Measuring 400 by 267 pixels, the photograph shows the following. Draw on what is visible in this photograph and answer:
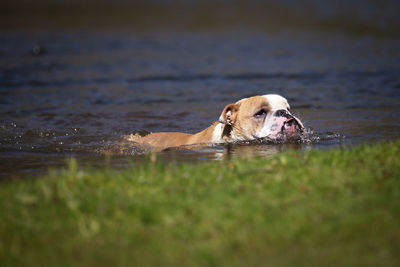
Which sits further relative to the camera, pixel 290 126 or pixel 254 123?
pixel 254 123

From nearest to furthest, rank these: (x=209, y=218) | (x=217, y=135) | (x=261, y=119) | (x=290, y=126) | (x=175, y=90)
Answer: (x=209, y=218)
(x=290, y=126)
(x=261, y=119)
(x=217, y=135)
(x=175, y=90)

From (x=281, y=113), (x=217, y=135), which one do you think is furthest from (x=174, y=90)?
(x=281, y=113)

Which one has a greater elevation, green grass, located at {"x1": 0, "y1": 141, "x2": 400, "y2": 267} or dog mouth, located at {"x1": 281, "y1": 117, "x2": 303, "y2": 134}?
dog mouth, located at {"x1": 281, "y1": 117, "x2": 303, "y2": 134}

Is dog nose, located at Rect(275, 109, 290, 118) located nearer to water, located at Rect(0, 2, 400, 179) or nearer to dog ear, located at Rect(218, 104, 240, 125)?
water, located at Rect(0, 2, 400, 179)

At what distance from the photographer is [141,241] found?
13.5ft

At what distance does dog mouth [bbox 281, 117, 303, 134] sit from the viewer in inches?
314

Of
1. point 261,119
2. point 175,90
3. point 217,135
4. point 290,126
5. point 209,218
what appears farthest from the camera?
point 175,90

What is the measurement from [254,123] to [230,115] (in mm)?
338

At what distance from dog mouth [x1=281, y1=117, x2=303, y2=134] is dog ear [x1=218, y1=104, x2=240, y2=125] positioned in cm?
70

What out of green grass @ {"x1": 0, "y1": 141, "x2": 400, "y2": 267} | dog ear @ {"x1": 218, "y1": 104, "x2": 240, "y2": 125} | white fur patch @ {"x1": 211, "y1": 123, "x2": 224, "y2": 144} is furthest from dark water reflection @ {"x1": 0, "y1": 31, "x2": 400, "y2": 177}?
green grass @ {"x1": 0, "y1": 141, "x2": 400, "y2": 267}

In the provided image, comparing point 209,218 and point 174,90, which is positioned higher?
point 174,90

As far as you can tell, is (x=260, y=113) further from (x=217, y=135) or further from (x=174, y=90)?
(x=174, y=90)

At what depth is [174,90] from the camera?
14.8 m

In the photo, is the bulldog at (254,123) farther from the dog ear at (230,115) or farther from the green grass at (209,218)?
the green grass at (209,218)
